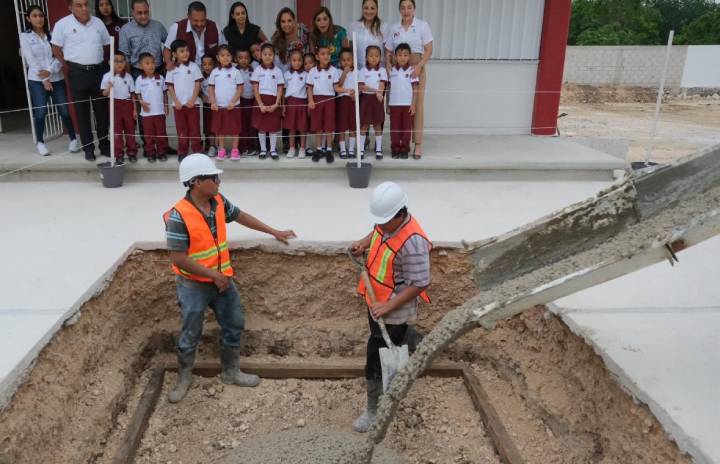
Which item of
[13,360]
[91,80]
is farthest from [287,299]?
[91,80]

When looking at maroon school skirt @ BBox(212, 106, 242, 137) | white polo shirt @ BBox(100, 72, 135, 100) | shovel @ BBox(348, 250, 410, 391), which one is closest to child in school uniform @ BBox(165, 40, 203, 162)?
maroon school skirt @ BBox(212, 106, 242, 137)

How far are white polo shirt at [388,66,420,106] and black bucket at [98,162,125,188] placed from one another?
3068mm

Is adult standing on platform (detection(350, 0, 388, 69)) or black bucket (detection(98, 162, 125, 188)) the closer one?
black bucket (detection(98, 162, 125, 188))

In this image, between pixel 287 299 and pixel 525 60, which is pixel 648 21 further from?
pixel 287 299

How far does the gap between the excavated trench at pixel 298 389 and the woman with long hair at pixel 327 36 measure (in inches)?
118

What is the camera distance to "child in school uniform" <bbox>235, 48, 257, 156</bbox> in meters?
6.54

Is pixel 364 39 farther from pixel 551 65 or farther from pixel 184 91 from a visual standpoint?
pixel 551 65

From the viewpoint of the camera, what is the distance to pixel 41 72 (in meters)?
6.62

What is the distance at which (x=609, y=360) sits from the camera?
334cm

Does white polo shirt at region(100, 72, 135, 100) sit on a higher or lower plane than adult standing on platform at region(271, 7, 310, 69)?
lower

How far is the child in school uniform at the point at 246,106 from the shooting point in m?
6.54

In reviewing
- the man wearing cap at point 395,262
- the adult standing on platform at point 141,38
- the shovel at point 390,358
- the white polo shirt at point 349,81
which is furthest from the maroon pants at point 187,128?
the shovel at point 390,358

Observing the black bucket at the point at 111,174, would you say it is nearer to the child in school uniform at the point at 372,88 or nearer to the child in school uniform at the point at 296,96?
the child in school uniform at the point at 296,96

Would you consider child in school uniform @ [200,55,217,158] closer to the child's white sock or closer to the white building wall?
the child's white sock
